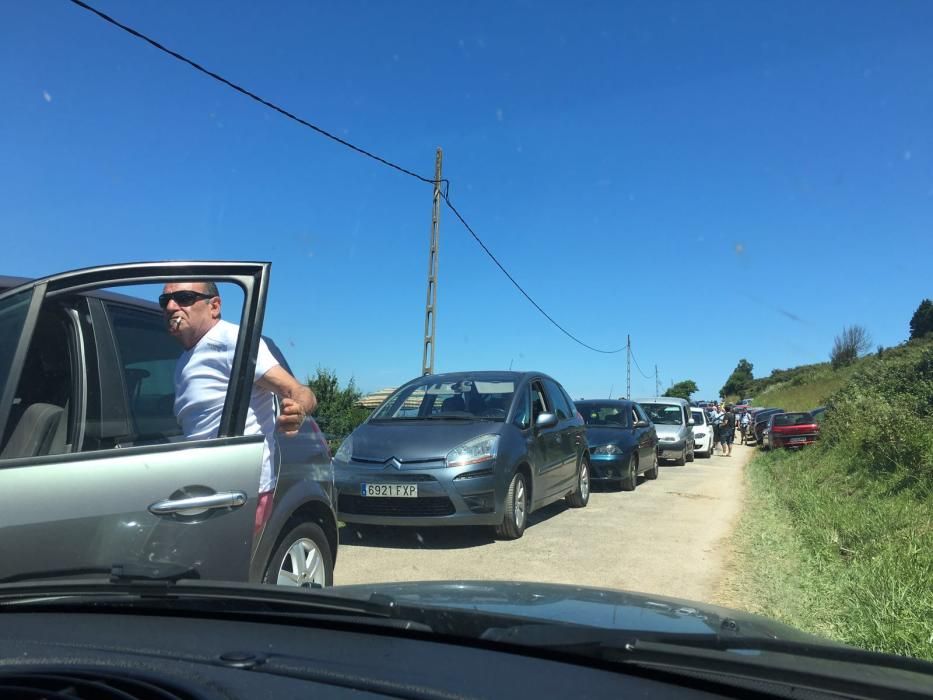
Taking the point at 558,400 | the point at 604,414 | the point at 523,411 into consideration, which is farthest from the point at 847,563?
the point at 604,414

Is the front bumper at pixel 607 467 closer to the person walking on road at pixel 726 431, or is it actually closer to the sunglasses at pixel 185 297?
the sunglasses at pixel 185 297

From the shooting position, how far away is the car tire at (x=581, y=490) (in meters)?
9.87

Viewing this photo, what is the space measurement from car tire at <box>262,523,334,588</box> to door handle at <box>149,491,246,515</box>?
68 cm

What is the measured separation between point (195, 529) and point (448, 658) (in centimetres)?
141

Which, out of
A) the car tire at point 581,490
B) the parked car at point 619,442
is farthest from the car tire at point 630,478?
the car tire at point 581,490

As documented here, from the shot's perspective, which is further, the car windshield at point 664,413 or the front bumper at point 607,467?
the car windshield at point 664,413

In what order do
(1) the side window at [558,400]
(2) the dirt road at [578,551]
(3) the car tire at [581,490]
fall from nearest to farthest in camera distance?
1. (2) the dirt road at [578,551]
2. (1) the side window at [558,400]
3. (3) the car tire at [581,490]

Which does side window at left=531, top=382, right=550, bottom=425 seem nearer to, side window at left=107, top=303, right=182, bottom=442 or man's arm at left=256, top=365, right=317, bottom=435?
man's arm at left=256, top=365, right=317, bottom=435

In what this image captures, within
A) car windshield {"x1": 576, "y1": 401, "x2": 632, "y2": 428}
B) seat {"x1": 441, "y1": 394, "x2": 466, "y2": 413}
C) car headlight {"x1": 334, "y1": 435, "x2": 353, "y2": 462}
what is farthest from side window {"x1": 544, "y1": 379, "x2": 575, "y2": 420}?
car windshield {"x1": 576, "y1": 401, "x2": 632, "y2": 428}

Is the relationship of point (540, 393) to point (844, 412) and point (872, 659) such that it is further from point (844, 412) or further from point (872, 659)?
point (844, 412)

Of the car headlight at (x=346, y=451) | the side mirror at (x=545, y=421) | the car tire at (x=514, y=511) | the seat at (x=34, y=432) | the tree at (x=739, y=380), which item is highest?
the tree at (x=739, y=380)

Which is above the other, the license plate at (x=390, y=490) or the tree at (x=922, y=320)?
the tree at (x=922, y=320)

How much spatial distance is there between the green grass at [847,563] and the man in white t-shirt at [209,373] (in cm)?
335

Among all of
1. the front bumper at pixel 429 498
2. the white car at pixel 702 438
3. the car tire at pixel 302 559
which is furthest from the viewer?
the white car at pixel 702 438
